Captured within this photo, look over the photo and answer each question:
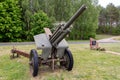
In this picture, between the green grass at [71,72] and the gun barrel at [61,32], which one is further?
the green grass at [71,72]

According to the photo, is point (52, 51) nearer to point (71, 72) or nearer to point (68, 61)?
point (68, 61)

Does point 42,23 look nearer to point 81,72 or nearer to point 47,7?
point 47,7

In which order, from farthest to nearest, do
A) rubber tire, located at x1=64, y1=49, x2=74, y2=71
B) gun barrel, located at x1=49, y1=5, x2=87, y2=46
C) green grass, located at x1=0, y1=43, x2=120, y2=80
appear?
rubber tire, located at x1=64, y1=49, x2=74, y2=71 → green grass, located at x1=0, y1=43, x2=120, y2=80 → gun barrel, located at x1=49, y1=5, x2=87, y2=46

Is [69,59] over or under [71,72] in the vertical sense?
over

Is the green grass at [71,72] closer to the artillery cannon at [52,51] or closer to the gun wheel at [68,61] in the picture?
the gun wheel at [68,61]

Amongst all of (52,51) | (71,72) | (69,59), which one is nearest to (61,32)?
(52,51)

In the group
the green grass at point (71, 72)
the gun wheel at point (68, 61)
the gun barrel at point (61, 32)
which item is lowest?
the green grass at point (71, 72)

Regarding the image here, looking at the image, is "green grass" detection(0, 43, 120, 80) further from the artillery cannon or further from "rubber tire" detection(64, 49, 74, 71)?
the artillery cannon

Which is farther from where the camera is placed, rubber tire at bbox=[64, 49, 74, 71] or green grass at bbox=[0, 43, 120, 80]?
rubber tire at bbox=[64, 49, 74, 71]

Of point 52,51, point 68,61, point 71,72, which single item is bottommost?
point 71,72

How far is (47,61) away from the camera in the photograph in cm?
661

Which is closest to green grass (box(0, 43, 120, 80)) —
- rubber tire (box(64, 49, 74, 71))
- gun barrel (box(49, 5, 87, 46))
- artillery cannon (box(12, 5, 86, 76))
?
rubber tire (box(64, 49, 74, 71))

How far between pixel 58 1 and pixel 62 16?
242 centimetres

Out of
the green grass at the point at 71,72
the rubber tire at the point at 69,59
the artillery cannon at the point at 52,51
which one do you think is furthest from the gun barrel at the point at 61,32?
the green grass at the point at 71,72
